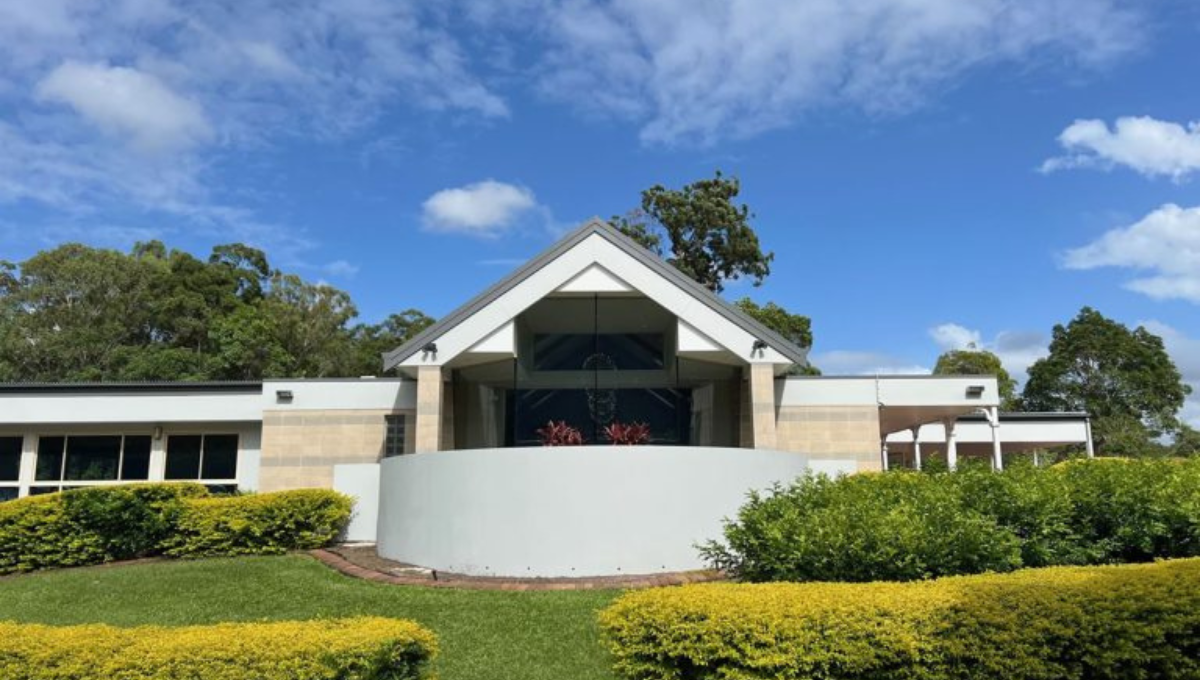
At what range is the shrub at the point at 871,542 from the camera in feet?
22.0

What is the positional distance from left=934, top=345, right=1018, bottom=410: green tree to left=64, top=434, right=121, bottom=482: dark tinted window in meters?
49.3

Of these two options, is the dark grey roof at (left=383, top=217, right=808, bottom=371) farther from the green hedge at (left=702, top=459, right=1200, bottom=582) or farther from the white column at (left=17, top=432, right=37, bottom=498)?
the white column at (left=17, top=432, right=37, bottom=498)

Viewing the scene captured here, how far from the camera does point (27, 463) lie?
776 inches

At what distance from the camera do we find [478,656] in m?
7.96

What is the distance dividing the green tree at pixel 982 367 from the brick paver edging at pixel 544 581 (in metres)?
47.6

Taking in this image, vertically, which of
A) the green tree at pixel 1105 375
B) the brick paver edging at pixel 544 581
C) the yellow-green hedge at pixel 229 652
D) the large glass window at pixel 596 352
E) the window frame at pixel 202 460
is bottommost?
the brick paver edging at pixel 544 581

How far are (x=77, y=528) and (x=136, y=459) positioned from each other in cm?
608

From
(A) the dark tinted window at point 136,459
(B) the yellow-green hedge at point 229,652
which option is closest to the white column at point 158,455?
(A) the dark tinted window at point 136,459

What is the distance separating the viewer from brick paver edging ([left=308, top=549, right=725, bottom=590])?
11.1m

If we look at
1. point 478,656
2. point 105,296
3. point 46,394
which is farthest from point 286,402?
point 105,296

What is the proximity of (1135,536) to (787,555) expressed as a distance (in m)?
3.75

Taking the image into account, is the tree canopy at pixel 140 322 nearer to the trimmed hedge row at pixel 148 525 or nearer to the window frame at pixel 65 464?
the window frame at pixel 65 464

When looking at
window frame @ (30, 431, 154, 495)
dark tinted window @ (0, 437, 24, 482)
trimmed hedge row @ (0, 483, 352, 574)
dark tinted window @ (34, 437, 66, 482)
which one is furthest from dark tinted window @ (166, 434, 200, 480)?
trimmed hedge row @ (0, 483, 352, 574)

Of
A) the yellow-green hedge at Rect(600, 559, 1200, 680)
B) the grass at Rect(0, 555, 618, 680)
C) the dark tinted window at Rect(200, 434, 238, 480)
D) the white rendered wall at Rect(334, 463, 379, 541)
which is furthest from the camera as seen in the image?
the dark tinted window at Rect(200, 434, 238, 480)
